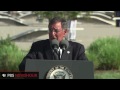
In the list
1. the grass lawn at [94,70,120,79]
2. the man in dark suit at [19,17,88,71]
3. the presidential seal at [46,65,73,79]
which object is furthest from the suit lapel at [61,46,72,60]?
the grass lawn at [94,70,120,79]

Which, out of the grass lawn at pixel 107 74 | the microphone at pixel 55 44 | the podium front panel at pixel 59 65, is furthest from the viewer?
the grass lawn at pixel 107 74

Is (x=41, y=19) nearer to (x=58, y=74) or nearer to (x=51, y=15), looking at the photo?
(x=51, y=15)

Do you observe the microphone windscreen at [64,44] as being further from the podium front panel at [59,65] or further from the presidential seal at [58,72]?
the presidential seal at [58,72]

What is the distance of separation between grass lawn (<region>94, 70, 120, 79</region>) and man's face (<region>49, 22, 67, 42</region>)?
1130 millimetres

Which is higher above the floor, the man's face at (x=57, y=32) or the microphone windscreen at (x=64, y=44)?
the man's face at (x=57, y=32)

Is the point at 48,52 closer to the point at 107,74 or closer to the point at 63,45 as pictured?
the point at 63,45

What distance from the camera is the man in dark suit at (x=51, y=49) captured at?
8.75 m

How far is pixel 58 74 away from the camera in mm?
8773

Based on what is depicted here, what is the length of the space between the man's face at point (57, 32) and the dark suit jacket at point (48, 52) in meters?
0.17

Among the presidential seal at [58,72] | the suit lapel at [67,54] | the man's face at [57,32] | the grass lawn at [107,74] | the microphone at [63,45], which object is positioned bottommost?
the grass lawn at [107,74]

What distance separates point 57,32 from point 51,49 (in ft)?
1.30

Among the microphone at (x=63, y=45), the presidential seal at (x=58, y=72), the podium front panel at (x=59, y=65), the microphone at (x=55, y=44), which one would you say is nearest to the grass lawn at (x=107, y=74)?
the podium front panel at (x=59, y=65)
